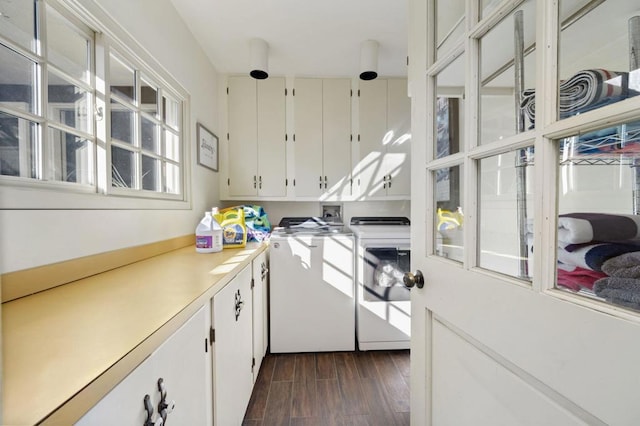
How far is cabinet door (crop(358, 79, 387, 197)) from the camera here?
252 cm

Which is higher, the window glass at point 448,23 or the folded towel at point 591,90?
the window glass at point 448,23

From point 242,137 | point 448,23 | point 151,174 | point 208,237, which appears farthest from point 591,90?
point 242,137

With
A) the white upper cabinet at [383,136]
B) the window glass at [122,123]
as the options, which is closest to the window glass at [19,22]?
the window glass at [122,123]

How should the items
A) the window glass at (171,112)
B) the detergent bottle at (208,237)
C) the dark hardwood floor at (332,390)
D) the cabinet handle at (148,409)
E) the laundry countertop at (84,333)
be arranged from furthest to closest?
the window glass at (171,112)
the detergent bottle at (208,237)
the dark hardwood floor at (332,390)
the cabinet handle at (148,409)
the laundry countertop at (84,333)

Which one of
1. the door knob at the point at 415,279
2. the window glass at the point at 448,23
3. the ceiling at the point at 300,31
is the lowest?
the door knob at the point at 415,279

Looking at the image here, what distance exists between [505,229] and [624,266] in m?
0.22

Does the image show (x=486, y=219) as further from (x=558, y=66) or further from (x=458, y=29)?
(x=458, y=29)

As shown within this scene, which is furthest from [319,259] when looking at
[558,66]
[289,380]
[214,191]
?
[558,66]

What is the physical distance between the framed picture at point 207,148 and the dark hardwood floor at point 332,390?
5.39 feet

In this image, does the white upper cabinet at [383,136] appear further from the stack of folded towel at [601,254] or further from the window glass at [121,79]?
the stack of folded towel at [601,254]

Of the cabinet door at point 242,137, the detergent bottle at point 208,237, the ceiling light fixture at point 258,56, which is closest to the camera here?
the detergent bottle at point 208,237

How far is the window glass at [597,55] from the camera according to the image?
399 mm

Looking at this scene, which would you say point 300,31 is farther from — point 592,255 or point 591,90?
point 592,255

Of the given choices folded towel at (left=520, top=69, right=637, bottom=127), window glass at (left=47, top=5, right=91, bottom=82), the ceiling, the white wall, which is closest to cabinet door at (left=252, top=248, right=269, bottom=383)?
the white wall
